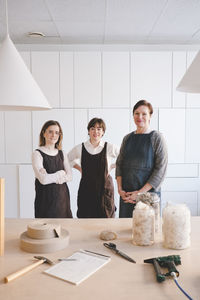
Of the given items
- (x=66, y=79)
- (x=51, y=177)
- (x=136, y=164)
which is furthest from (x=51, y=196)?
(x=66, y=79)

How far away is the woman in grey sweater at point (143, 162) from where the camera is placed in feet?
7.47

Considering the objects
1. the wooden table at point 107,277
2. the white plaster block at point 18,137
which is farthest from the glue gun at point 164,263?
the white plaster block at point 18,137

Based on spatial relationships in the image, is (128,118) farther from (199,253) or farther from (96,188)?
(199,253)

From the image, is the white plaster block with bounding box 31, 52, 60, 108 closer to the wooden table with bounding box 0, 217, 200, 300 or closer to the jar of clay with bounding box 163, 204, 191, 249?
the wooden table with bounding box 0, 217, 200, 300

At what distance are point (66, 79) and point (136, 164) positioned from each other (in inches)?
72.4

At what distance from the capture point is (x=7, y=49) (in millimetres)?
1069

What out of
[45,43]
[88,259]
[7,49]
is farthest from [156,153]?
[45,43]

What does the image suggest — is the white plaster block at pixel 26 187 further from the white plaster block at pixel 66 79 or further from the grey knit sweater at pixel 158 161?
the grey knit sweater at pixel 158 161

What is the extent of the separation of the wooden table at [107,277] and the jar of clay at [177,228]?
0.03 meters

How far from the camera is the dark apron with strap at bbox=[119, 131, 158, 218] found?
2307mm

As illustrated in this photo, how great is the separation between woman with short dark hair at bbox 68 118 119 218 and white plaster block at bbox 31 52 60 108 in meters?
1.32

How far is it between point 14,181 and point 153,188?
2.09 metres

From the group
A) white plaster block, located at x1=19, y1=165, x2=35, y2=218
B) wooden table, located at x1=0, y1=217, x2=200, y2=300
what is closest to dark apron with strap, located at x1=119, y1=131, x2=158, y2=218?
wooden table, located at x1=0, y1=217, x2=200, y2=300

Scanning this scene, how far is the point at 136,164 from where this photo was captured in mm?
2326
